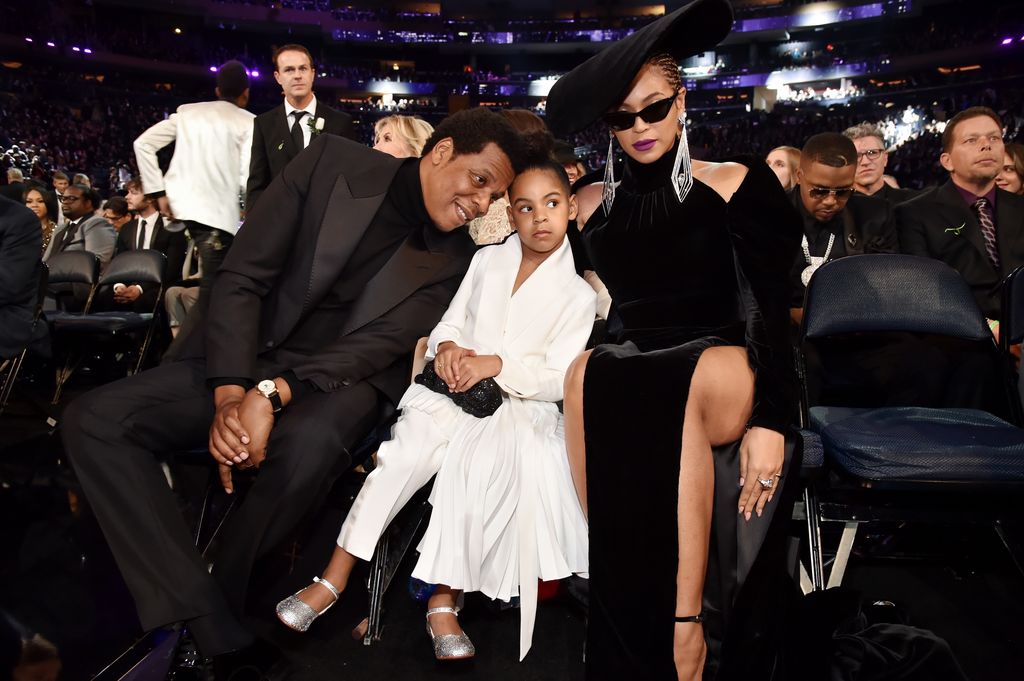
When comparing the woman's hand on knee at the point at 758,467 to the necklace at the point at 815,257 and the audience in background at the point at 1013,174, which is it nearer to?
the necklace at the point at 815,257

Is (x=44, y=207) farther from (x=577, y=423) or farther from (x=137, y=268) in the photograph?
(x=577, y=423)

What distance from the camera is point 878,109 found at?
29203 millimetres

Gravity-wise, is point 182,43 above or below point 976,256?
above

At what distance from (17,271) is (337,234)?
2430mm

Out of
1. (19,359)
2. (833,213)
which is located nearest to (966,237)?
(833,213)

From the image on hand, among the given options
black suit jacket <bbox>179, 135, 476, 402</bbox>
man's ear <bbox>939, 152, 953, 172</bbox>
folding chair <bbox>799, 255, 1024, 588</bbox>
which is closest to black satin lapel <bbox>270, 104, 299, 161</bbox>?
black suit jacket <bbox>179, 135, 476, 402</bbox>

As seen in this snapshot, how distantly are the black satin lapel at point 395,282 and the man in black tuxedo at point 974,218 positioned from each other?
2692 millimetres

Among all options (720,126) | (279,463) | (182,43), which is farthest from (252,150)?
(182,43)

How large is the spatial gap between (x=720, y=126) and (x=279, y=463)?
106 feet

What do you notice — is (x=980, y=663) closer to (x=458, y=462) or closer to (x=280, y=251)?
(x=458, y=462)

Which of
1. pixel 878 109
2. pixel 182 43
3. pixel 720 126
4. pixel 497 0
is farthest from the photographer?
pixel 497 0

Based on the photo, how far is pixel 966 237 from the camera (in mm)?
3764

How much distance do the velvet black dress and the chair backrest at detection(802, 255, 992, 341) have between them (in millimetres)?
1072

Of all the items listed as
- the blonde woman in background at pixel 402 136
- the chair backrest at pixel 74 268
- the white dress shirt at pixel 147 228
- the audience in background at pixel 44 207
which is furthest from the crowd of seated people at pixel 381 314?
the audience in background at pixel 44 207
